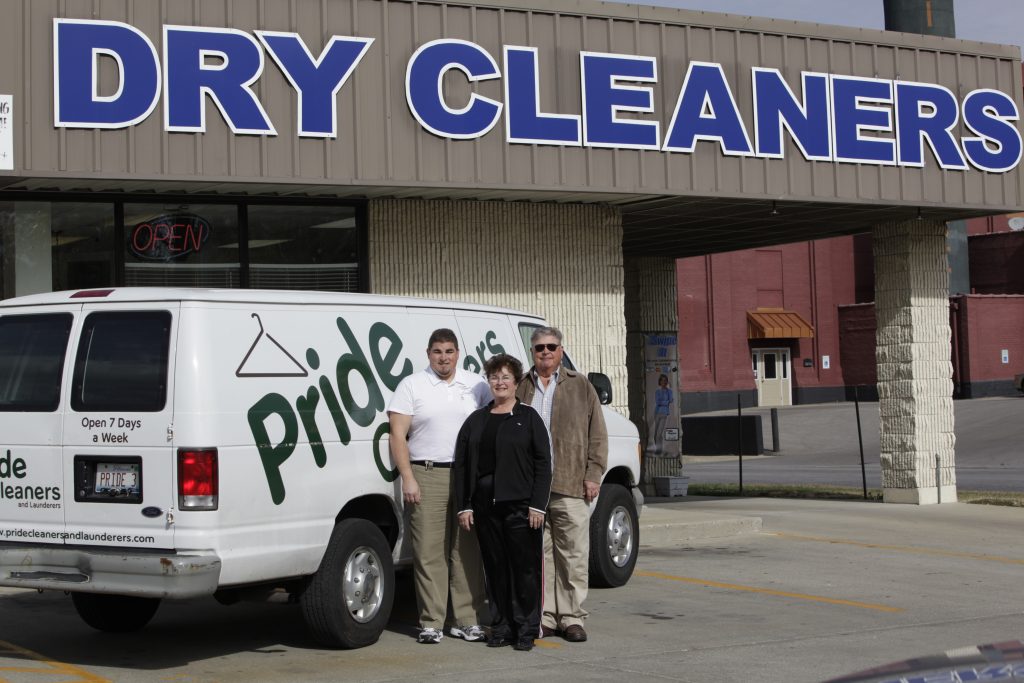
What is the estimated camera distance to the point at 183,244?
13562mm

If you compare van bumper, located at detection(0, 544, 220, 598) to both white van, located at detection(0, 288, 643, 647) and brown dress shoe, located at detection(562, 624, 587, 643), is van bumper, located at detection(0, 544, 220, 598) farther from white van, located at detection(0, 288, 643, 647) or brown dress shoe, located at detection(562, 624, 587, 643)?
brown dress shoe, located at detection(562, 624, 587, 643)

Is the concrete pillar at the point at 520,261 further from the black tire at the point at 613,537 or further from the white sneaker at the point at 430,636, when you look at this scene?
the white sneaker at the point at 430,636

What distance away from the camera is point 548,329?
30.2ft

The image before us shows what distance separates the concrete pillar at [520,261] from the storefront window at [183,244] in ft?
4.72

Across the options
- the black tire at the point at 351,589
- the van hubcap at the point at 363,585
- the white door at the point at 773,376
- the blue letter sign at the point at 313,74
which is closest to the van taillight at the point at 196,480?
the black tire at the point at 351,589

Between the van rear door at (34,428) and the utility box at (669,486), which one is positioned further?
the utility box at (669,486)

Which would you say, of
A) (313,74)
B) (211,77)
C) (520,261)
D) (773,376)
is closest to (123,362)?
(211,77)

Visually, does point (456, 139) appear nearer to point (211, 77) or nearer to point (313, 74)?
point (313, 74)

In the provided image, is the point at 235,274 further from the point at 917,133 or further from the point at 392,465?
the point at 917,133

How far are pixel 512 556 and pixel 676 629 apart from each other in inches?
56.5

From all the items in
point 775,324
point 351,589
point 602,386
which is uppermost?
point 775,324

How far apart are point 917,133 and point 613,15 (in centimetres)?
421

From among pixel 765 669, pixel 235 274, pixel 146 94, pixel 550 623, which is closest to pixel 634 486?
pixel 550 623

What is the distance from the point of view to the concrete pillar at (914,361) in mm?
17844
